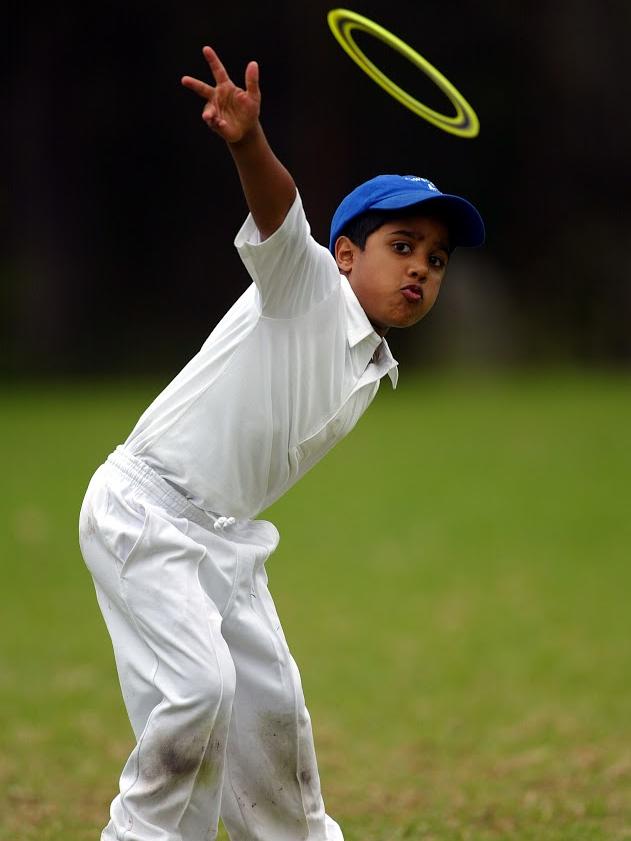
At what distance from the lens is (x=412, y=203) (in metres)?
3.26

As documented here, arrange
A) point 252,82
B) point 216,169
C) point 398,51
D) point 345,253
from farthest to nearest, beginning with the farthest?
point 216,169, point 398,51, point 345,253, point 252,82

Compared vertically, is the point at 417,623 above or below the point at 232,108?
below

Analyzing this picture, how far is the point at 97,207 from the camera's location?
710 inches

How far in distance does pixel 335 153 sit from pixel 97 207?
9.67 feet

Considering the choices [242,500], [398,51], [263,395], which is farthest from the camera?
[398,51]

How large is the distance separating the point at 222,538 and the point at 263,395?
0.34m

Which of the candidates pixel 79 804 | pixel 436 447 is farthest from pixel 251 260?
pixel 436 447

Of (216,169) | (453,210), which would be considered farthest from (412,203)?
(216,169)

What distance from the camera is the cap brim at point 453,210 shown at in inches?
129

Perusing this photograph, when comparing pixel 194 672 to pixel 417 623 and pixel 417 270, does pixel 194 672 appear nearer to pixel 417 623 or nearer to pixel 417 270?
pixel 417 270

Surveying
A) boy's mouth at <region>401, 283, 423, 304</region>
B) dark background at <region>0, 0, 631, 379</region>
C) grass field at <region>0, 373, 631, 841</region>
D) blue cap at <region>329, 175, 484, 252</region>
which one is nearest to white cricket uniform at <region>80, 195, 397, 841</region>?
boy's mouth at <region>401, 283, 423, 304</region>

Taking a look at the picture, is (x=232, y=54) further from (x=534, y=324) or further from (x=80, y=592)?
(x=80, y=592)

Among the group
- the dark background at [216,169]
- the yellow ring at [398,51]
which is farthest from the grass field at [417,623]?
the dark background at [216,169]

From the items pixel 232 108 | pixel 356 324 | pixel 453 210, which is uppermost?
pixel 232 108
